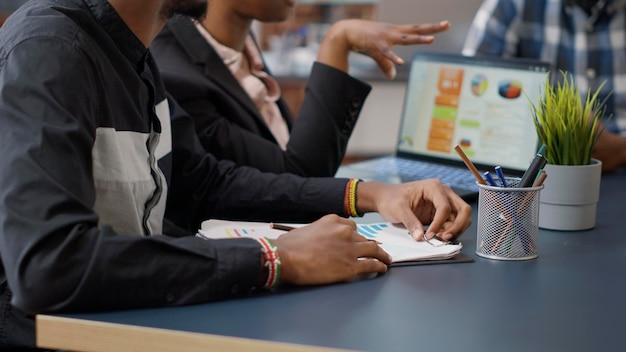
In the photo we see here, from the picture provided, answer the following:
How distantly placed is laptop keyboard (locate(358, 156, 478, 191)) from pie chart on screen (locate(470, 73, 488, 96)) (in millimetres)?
175

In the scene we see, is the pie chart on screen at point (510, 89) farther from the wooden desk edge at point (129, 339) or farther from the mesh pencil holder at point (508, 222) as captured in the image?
the wooden desk edge at point (129, 339)

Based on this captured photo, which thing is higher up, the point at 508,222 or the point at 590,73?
the point at 590,73

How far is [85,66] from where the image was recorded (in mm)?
1099

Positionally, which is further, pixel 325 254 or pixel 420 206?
pixel 420 206

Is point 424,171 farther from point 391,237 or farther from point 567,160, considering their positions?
point 391,237

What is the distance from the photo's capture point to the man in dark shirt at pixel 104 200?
0.97 m

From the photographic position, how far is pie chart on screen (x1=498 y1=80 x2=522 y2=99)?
74.5 inches

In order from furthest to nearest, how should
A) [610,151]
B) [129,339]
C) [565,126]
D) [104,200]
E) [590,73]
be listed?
[590,73]
[610,151]
[565,126]
[104,200]
[129,339]

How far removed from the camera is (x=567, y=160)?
1.48 meters

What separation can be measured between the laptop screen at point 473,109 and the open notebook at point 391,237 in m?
0.57

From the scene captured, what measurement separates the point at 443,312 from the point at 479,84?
1.01 m

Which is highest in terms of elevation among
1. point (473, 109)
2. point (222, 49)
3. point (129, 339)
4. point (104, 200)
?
point (222, 49)

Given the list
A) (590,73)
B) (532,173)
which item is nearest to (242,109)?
(532,173)

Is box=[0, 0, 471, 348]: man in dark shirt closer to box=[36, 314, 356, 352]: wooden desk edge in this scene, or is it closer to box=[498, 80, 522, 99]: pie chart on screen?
box=[36, 314, 356, 352]: wooden desk edge
